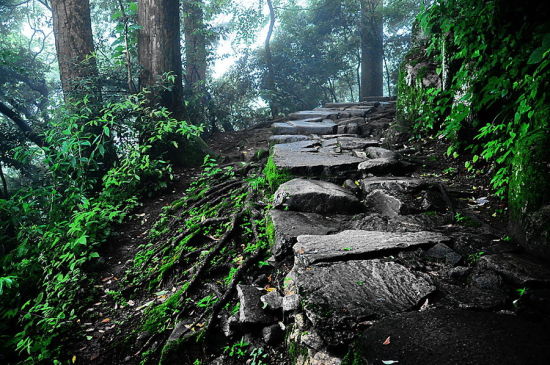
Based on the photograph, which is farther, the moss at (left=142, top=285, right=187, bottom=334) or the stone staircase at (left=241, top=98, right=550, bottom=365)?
the moss at (left=142, top=285, right=187, bottom=334)

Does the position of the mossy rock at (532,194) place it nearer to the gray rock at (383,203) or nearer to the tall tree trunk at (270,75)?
the gray rock at (383,203)

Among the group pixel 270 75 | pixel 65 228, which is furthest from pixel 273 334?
pixel 270 75

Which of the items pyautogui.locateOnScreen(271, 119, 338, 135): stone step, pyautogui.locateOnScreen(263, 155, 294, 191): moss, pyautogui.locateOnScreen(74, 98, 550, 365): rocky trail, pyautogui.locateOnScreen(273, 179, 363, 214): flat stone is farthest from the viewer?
pyautogui.locateOnScreen(271, 119, 338, 135): stone step

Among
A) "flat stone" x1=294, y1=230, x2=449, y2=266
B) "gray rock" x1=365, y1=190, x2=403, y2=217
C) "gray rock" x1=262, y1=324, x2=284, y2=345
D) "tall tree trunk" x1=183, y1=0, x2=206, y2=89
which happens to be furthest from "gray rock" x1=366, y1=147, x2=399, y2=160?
"tall tree trunk" x1=183, y1=0, x2=206, y2=89

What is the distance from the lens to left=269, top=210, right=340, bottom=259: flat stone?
2393mm

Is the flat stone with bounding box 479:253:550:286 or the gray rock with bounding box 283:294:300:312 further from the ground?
the flat stone with bounding box 479:253:550:286

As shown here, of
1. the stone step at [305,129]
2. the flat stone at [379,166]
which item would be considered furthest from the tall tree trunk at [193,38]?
the flat stone at [379,166]

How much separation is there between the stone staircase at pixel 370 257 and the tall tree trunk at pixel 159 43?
→ 3.34m

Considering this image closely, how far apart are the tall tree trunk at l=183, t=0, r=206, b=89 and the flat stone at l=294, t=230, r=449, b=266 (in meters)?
8.65

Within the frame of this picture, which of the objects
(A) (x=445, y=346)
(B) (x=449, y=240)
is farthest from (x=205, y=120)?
(A) (x=445, y=346)

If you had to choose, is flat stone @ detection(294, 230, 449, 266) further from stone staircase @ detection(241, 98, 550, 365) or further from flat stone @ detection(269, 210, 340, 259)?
flat stone @ detection(269, 210, 340, 259)

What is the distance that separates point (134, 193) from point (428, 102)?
4529 millimetres

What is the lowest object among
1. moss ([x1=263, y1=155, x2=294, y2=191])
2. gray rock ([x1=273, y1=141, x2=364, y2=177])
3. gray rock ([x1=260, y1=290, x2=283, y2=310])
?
gray rock ([x1=260, y1=290, x2=283, y2=310])

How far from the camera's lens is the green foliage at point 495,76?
235cm
